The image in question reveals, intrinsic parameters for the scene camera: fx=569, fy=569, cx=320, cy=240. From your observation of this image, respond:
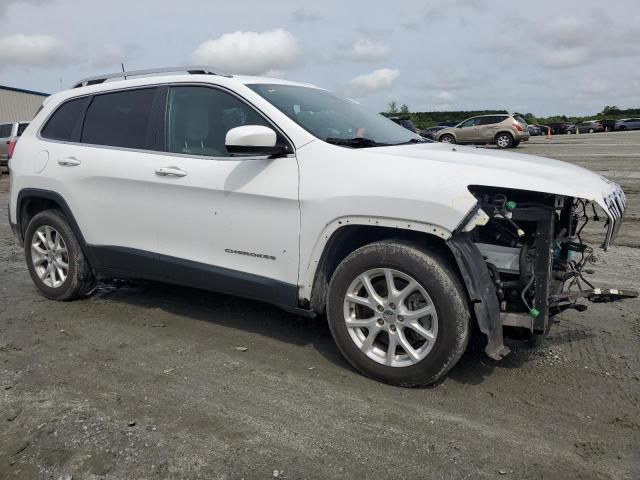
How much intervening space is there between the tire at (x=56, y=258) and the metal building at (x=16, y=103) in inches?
1672

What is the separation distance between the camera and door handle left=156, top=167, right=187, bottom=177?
413 cm

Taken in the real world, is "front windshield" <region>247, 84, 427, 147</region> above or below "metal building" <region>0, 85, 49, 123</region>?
below

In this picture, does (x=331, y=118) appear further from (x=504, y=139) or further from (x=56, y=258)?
(x=504, y=139)

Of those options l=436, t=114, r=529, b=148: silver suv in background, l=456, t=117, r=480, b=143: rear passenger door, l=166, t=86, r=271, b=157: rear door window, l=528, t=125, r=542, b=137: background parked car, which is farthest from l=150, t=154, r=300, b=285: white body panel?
l=528, t=125, r=542, b=137: background parked car

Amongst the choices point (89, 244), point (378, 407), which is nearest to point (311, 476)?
point (378, 407)

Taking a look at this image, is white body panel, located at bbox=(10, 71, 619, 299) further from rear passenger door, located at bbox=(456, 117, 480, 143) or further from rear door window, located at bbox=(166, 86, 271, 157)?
rear passenger door, located at bbox=(456, 117, 480, 143)

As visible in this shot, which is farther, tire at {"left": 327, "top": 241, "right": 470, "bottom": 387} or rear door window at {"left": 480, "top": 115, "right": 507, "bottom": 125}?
rear door window at {"left": 480, "top": 115, "right": 507, "bottom": 125}

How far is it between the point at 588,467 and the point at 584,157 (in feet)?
58.8

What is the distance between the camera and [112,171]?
454 cm

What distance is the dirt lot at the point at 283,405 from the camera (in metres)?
2.72

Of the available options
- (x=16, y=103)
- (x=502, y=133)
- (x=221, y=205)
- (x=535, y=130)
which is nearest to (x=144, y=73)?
(x=221, y=205)

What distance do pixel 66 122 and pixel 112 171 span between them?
99cm

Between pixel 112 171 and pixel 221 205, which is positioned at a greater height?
pixel 112 171

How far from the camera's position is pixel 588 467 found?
2.67m
